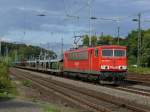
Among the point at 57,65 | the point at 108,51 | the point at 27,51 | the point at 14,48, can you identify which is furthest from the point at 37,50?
the point at 108,51

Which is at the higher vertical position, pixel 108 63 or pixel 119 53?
pixel 119 53

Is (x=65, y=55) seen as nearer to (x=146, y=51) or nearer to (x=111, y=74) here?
(x=111, y=74)

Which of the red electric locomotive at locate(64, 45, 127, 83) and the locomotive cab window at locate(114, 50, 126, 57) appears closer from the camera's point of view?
the red electric locomotive at locate(64, 45, 127, 83)

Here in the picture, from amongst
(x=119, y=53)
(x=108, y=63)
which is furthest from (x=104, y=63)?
(x=119, y=53)

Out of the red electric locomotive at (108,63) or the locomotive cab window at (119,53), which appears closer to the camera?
the red electric locomotive at (108,63)

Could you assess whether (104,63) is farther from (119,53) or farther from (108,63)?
(119,53)

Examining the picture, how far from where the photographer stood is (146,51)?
Result: 110 m

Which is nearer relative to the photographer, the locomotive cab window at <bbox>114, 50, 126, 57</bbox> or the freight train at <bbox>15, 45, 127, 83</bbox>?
the freight train at <bbox>15, 45, 127, 83</bbox>

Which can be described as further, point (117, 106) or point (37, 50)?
point (37, 50)

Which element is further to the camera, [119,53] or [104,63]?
[119,53]

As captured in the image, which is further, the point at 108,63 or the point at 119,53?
the point at 119,53

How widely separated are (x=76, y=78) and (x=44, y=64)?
30.1 meters

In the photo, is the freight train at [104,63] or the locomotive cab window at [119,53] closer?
the freight train at [104,63]

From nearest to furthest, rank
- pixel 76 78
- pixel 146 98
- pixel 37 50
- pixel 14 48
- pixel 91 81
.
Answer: pixel 146 98 → pixel 91 81 → pixel 76 78 → pixel 37 50 → pixel 14 48
